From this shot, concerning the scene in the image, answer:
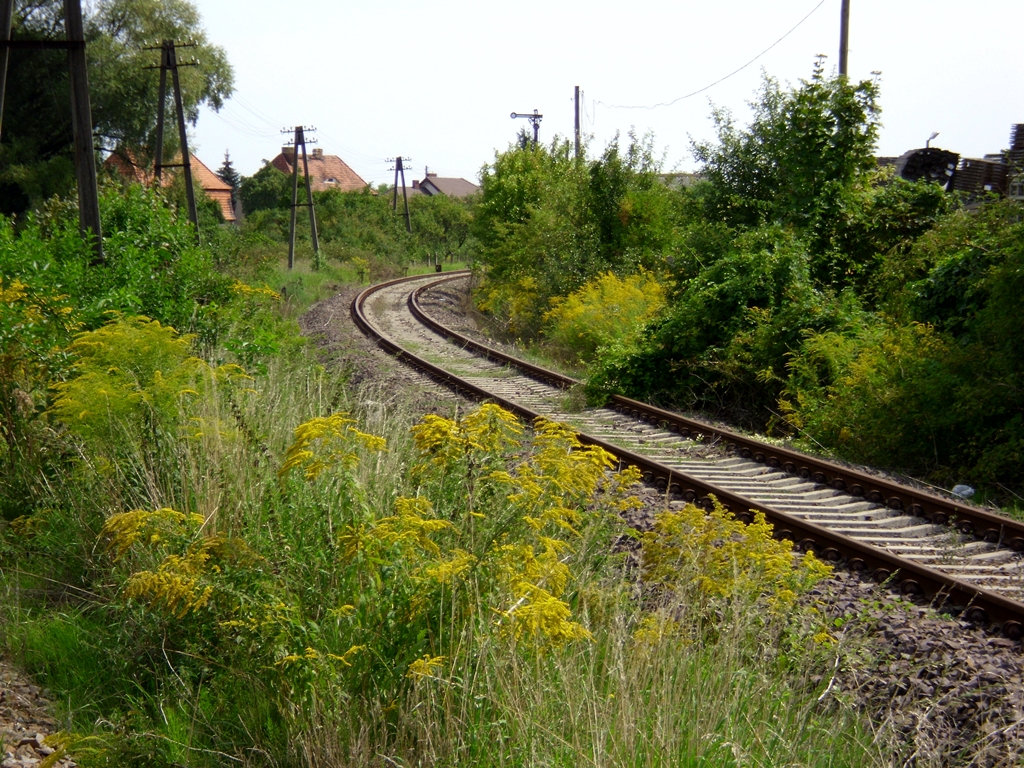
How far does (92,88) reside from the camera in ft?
102

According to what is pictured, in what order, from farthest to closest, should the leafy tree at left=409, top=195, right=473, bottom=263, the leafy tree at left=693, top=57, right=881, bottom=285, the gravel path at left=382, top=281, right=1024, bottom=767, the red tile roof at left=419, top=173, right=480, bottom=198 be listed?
the red tile roof at left=419, top=173, right=480, bottom=198 → the leafy tree at left=409, top=195, right=473, bottom=263 → the leafy tree at left=693, top=57, right=881, bottom=285 → the gravel path at left=382, top=281, right=1024, bottom=767

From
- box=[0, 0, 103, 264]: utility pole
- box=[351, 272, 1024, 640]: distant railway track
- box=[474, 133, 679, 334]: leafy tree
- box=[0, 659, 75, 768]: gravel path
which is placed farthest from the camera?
Result: box=[474, 133, 679, 334]: leafy tree

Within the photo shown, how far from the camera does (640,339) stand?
50.4ft

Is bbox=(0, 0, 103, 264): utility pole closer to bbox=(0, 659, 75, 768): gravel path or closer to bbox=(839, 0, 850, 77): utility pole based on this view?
bbox=(0, 659, 75, 768): gravel path

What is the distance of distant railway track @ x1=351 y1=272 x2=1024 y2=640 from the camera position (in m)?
6.11

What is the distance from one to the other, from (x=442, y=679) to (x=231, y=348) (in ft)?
22.8

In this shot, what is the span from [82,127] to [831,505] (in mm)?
9555

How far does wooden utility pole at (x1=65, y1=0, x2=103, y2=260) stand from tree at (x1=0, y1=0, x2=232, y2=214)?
19.6 metres

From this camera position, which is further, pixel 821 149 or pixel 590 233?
pixel 590 233

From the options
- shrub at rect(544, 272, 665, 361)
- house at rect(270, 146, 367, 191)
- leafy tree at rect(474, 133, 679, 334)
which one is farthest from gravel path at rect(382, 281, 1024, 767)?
house at rect(270, 146, 367, 191)

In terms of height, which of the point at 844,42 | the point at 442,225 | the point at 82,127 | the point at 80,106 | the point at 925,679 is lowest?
the point at 925,679

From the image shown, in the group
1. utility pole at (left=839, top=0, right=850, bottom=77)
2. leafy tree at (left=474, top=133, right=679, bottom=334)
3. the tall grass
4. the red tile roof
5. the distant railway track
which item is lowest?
the distant railway track

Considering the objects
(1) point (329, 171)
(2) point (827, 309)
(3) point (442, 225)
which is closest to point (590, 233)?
(2) point (827, 309)

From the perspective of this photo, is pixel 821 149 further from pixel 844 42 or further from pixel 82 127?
pixel 82 127
